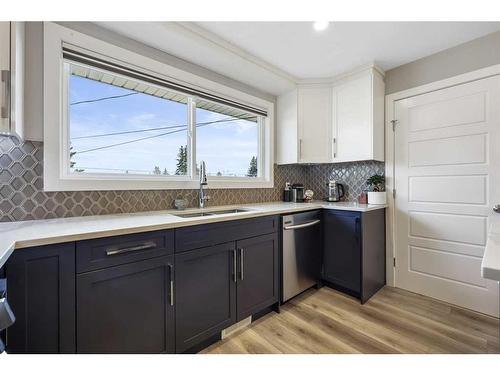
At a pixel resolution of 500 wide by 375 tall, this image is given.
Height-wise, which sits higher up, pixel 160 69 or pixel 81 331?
pixel 160 69

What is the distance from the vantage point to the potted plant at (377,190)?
2.42 m

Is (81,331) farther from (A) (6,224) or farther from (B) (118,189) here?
(B) (118,189)

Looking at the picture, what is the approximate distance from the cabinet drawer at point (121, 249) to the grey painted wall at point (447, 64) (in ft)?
8.69

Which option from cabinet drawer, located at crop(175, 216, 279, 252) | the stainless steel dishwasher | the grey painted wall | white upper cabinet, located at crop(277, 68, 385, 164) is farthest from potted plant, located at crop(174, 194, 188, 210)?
the grey painted wall

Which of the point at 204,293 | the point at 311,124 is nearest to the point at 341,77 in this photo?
the point at 311,124

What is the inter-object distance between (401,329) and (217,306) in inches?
54.2

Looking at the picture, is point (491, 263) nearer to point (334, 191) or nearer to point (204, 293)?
point (204, 293)

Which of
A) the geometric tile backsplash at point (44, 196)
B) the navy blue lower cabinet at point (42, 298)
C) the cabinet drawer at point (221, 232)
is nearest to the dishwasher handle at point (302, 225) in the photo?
the cabinet drawer at point (221, 232)

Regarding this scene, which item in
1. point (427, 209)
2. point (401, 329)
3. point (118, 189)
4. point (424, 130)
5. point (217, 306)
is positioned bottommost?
point (401, 329)

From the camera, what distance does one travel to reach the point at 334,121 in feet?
8.64

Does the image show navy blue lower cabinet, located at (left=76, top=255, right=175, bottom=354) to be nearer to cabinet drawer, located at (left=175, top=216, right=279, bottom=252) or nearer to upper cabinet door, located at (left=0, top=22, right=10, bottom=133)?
cabinet drawer, located at (left=175, top=216, right=279, bottom=252)

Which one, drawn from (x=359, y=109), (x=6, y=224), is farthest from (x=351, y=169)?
(x=6, y=224)

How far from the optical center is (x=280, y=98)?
114 inches
